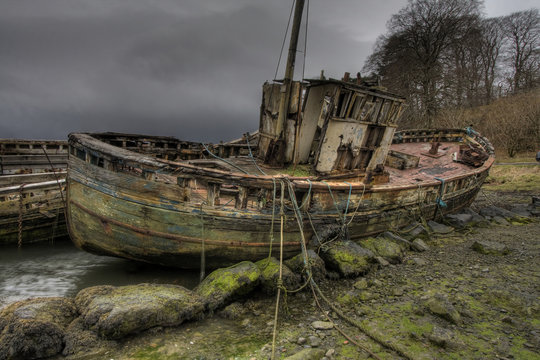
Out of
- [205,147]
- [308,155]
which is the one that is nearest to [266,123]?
[308,155]

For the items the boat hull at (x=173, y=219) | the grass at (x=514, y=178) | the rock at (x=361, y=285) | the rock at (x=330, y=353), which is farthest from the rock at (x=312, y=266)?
the grass at (x=514, y=178)

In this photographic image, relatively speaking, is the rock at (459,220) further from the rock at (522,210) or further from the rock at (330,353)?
the rock at (330,353)

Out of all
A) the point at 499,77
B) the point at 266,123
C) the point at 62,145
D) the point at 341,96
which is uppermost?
the point at 499,77

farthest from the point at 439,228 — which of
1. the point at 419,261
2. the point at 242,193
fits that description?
the point at 242,193

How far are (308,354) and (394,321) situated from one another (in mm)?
1535

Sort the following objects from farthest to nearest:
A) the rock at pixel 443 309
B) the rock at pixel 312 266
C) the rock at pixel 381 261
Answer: the rock at pixel 381 261
the rock at pixel 312 266
the rock at pixel 443 309

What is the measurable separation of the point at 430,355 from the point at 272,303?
2189 mm

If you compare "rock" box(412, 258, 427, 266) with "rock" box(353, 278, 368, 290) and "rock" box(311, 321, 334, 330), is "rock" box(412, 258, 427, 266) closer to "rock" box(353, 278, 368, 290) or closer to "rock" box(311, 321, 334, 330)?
"rock" box(353, 278, 368, 290)

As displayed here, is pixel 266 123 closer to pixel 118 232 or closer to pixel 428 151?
pixel 118 232

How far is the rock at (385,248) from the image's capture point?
6199 millimetres

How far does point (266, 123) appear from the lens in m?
8.14

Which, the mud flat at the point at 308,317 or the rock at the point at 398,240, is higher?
the rock at the point at 398,240

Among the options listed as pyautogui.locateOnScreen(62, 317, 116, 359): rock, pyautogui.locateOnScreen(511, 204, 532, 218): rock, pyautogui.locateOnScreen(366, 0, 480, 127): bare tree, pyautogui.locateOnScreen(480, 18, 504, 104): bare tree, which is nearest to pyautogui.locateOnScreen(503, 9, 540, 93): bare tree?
pyautogui.locateOnScreen(480, 18, 504, 104): bare tree

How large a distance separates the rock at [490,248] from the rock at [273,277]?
4.68 m
